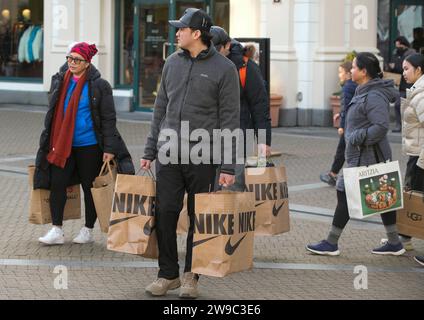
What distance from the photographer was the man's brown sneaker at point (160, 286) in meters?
6.77

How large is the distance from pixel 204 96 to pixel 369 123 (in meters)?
1.95

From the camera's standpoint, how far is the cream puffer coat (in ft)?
26.5

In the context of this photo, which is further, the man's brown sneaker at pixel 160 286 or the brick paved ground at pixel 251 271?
the brick paved ground at pixel 251 271

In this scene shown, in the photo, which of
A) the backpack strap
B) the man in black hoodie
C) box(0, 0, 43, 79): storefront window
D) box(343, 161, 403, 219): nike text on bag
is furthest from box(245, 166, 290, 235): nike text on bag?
box(0, 0, 43, 79): storefront window

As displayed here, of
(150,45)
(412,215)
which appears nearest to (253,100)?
(412,215)

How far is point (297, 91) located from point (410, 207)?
1161cm

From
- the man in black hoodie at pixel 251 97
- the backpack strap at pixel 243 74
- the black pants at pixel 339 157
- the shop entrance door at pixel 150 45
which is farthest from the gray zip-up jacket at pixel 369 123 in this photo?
the shop entrance door at pixel 150 45

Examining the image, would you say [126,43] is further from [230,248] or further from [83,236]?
[230,248]

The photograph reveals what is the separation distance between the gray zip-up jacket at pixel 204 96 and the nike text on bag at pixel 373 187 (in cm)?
159

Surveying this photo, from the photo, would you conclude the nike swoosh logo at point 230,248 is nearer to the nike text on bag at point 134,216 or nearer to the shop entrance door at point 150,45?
the nike text on bag at point 134,216
